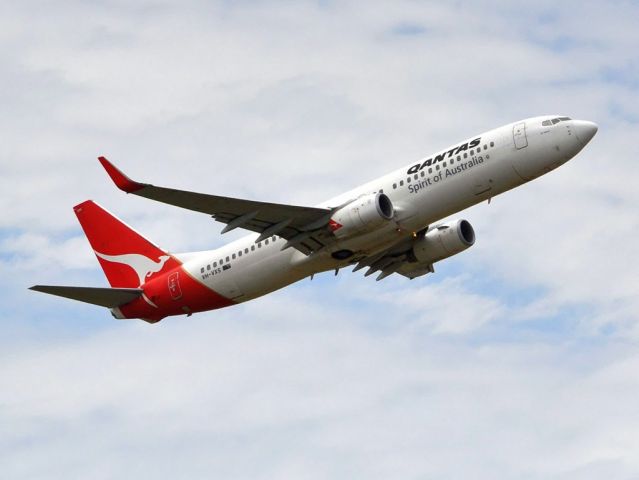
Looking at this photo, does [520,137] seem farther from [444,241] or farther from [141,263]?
[141,263]

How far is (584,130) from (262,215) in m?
14.2

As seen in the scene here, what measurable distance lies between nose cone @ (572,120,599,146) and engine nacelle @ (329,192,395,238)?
8460mm

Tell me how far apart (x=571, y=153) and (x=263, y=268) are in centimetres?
1474

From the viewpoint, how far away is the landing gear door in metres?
55.2

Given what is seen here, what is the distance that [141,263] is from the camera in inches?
2601

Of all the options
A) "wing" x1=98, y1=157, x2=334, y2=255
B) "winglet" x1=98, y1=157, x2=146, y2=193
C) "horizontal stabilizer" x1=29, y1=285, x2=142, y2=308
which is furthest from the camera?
"horizontal stabilizer" x1=29, y1=285, x2=142, y2=308

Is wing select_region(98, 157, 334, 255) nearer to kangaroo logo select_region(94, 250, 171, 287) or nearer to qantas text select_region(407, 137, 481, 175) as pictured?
qantas text select_region(407, 137, 481, 175)

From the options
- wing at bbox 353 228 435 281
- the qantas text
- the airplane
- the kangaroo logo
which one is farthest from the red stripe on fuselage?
the qantas text

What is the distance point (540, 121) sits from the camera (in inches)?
2197

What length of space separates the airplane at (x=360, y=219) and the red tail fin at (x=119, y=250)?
2.51 metres

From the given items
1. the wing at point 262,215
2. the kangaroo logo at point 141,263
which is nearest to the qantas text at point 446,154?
the wing at point 262,215

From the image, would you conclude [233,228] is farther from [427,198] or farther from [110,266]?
[110,266]

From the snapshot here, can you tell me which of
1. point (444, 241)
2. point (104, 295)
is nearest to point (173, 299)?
point (104, 295)

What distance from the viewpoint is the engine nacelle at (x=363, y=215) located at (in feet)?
180
